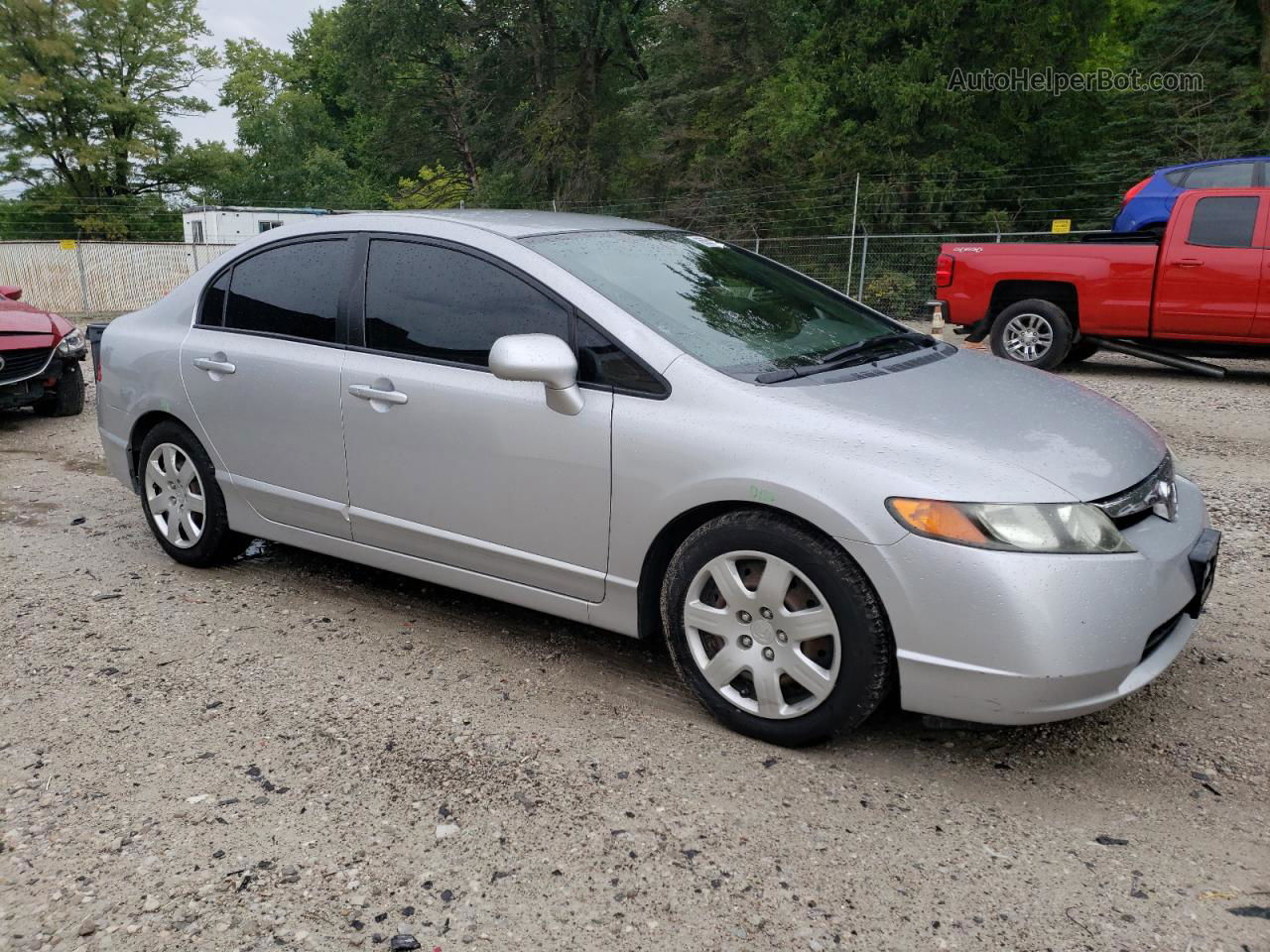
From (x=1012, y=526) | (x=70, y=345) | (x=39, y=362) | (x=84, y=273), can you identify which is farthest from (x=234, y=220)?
(x=1012, y=526)

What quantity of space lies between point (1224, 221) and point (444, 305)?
357 inches

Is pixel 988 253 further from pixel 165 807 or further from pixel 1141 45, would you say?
pixel 1141 45

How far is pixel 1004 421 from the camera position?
3176 millimetres

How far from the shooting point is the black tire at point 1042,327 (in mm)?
10742

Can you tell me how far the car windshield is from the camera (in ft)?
11.5

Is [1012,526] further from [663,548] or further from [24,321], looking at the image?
[24,321]

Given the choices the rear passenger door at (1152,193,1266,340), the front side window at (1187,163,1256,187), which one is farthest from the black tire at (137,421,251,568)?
the front side window at (1187,163,1256,187)

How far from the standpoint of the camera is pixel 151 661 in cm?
394

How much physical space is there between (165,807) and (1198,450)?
6872 millimetres

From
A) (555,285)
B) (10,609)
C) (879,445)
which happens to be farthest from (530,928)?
(10,609)

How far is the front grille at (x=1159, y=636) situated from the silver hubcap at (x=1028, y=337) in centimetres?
832

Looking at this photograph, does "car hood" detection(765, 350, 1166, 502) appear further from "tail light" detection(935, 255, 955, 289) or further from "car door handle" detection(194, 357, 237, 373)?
A: "tail light" detection(935, 255, 955, 289)

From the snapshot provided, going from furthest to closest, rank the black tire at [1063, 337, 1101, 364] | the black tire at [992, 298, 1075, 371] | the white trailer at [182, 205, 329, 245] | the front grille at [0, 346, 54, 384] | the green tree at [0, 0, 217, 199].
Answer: the green tree at [0, 0, 217, 199], the white trailer at [182, 205, 329, 245], the black tire at [1063, 337, 1101, 364], the black tire at [992, 298, 1075, 371], the front grille at [0, 346, 54, 384]

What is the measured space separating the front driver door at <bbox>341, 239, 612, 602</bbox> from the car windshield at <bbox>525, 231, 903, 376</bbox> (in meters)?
0.28
